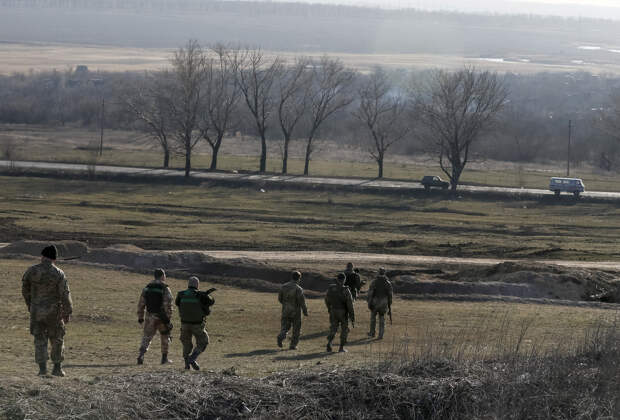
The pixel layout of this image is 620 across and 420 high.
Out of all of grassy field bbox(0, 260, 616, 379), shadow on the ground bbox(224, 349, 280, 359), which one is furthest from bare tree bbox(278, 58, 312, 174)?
shadow on the ground bbox(224, 349, 280, 359)

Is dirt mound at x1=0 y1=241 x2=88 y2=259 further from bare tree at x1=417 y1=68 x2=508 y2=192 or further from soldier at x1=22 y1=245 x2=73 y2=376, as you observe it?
bare tree at x1=417 y1=68 x2=508 y2=192

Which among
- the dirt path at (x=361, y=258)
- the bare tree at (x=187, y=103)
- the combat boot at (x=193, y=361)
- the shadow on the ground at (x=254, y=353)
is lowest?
the dirt path at (x=361, y=258)

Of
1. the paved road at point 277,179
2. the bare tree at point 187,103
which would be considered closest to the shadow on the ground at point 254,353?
the paved road at point 277,179

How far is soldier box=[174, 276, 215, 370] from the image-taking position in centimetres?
1697

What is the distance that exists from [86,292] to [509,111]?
124061 mm

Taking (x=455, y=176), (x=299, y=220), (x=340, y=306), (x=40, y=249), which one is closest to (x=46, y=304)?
(x=340, y=306)

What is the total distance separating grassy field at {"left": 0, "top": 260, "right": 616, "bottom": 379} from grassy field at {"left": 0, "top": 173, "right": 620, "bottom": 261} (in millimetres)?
13224

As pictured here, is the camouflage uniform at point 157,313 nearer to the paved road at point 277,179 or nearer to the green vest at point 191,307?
the green vest at point 191,307

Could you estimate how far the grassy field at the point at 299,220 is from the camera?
4469cm

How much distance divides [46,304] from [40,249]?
22.3 m

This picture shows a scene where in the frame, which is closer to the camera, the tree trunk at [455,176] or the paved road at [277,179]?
the paved road at [277,179]

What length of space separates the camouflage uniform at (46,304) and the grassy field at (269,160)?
217 ft

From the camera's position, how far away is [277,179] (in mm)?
77062

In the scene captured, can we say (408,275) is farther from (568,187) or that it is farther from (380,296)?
(568,187)
